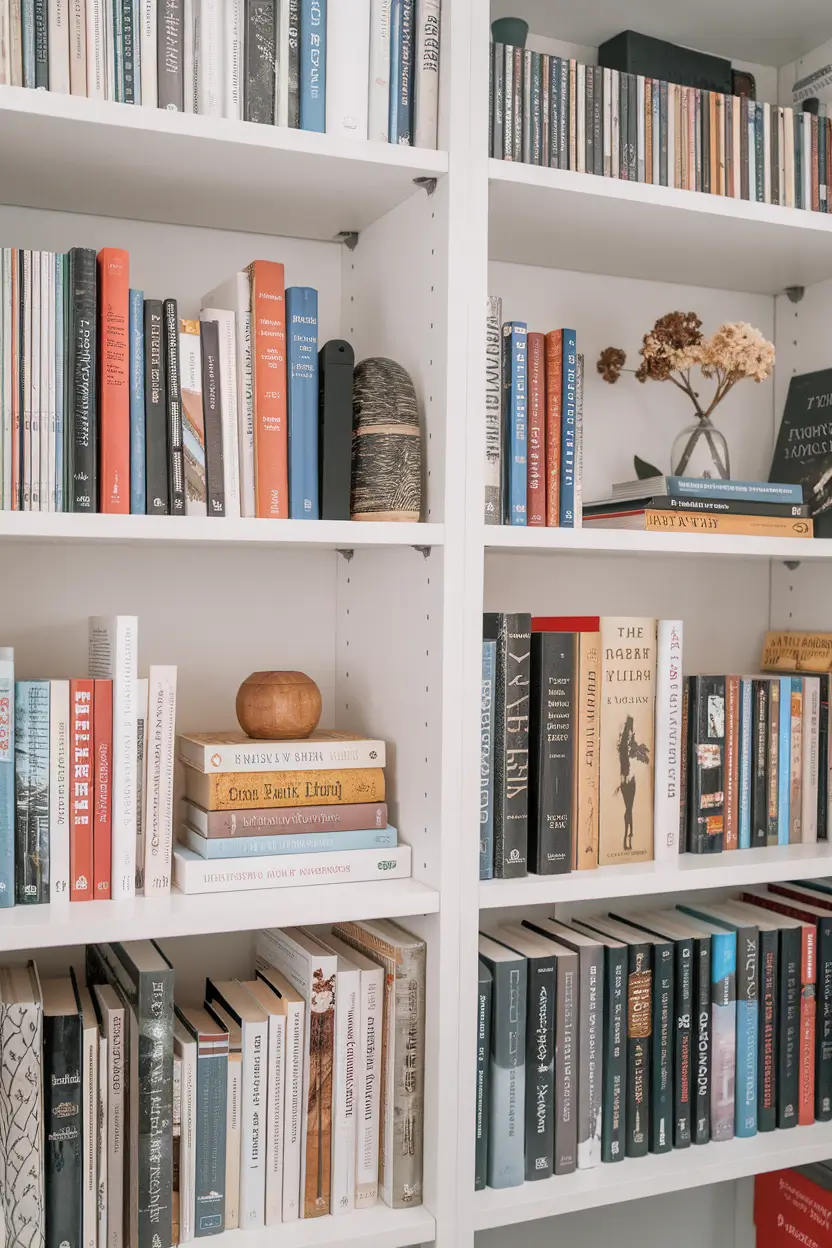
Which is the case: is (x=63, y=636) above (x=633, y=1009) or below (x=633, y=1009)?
above

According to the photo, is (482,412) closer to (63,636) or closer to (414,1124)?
(63,636)

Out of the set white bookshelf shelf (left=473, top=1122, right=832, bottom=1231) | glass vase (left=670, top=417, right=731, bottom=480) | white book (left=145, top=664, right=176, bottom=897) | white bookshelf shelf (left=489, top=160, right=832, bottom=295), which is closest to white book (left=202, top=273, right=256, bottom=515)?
white book (left=145, top=664, right=176, bottom=897)

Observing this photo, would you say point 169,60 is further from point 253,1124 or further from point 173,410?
point 253,1124

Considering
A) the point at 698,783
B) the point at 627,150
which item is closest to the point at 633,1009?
the point at 698,783

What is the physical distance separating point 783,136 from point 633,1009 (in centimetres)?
115

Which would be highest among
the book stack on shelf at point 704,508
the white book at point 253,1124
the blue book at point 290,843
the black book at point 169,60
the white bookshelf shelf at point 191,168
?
the black book at point 169,60

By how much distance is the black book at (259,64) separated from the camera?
4.06ft

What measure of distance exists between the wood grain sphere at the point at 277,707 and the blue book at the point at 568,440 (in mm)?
369

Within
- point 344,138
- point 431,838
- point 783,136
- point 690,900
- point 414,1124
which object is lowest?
point 414,1124

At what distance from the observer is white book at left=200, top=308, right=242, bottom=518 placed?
125 cm

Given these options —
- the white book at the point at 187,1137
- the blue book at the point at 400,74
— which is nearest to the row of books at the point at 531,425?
the blue book at the point at 400,74

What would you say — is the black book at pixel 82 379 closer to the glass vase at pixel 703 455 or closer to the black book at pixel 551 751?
the black book at pixel 551 751

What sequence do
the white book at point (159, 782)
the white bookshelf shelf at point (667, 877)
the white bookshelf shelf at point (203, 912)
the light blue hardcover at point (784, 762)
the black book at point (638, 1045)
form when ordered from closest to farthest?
the white bookshelf shelf at point (203, 912)
the white book at point (159, 782)
the white bookshelf shelf at point (667, 877)
the black book at point (638, 1045)
the light blue hardcover at point (784, 762)

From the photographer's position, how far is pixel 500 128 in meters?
1.35
